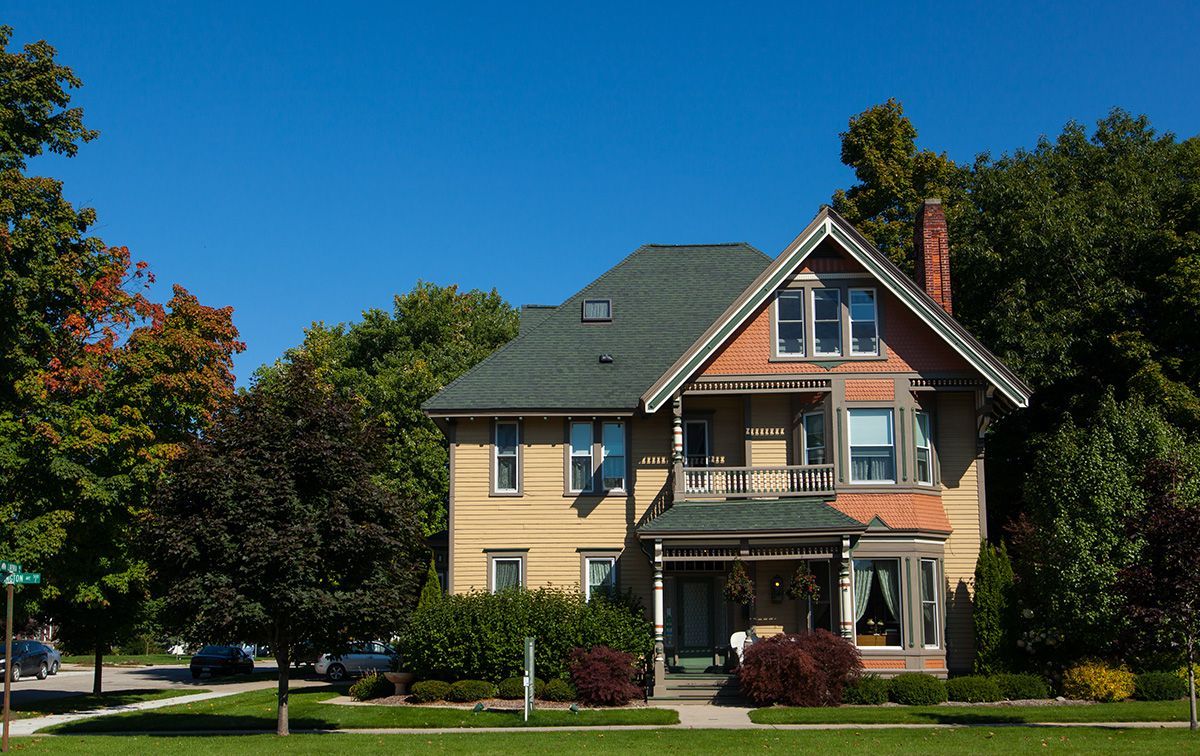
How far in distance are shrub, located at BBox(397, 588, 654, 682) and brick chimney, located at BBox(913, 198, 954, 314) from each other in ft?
38.6

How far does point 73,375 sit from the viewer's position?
90.7 feet

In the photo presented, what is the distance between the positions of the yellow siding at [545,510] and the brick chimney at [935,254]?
813 centimetres

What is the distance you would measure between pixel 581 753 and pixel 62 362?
17.6 m

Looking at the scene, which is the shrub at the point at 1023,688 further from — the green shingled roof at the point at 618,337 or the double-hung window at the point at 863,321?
the green shingled roof at the point at 618,337

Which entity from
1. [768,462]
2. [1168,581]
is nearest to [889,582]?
[768,462]

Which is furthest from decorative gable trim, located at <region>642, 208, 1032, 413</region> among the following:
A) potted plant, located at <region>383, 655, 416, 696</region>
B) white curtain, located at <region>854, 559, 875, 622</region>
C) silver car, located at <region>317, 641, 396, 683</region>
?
silver car, located at <region>317, 641, 396, 683</region>

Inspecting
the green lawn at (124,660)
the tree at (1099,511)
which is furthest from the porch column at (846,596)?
the green lawn at (124,660)

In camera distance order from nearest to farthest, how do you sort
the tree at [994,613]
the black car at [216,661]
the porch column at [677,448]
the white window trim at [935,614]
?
the tree at [994,613] < the white window trim at [935,614] < the porch column at [677,448] < the black car at [216,661]

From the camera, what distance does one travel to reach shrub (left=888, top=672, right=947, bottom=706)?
25.8 m

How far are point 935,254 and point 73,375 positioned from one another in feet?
72.4

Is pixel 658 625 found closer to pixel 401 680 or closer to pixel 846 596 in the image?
pixel 846 596

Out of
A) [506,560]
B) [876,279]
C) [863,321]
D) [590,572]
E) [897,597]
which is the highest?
[876,279]

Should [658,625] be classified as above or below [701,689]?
above

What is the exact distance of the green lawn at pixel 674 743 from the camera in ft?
60.2
